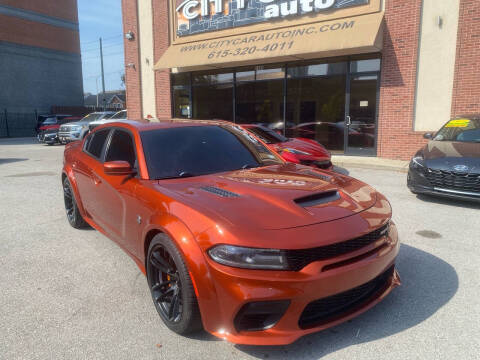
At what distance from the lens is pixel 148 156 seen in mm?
3320

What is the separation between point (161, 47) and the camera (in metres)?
16.6

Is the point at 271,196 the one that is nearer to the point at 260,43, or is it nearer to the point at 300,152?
the point at 300,152

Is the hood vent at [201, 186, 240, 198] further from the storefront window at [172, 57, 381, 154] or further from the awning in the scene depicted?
the storefront window at [172, 57, 381, 154]

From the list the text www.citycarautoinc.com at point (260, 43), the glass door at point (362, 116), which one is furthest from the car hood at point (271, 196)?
the text www.citycarautoinc.com at point (260, 43)

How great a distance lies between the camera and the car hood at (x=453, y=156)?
5.78m

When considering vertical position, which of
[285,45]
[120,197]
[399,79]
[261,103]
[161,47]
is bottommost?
[120,197]

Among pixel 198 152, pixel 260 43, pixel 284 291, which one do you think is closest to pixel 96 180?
pixel 198 152

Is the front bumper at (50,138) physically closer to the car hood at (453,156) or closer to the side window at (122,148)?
the side window at (122,148)

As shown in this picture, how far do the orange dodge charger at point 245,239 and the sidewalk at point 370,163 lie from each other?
23.7 ft

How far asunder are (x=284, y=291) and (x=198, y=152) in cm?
177

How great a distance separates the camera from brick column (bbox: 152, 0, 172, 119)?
1631 cm

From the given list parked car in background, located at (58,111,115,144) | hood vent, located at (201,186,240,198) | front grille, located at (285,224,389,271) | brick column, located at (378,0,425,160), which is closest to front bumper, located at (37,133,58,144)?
parked car in background, located at (58,111,115,144)

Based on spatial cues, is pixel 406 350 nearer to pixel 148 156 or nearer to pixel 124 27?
pixel 148 156

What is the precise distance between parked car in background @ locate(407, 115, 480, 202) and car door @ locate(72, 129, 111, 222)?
16.4 ft
